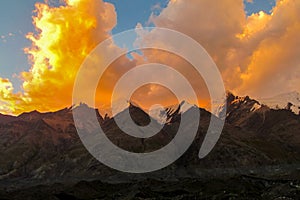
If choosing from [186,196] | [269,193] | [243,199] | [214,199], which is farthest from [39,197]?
[269,193]

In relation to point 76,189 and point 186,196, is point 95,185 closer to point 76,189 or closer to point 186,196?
point 76,189

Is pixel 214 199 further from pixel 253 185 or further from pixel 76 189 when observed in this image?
pixel 76 189

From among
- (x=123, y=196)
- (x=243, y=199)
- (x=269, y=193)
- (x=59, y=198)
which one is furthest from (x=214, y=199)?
(x=59, y=198)

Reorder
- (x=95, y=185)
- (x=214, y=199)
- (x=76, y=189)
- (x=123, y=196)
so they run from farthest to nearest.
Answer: (x=95, y=185) < (x=76, y=189) < (x=123, y=196) < (x=214, y=199)

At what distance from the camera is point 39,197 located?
139625 mm

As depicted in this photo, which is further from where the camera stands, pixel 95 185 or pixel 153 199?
pixel 95 185

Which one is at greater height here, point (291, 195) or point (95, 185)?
point (95, 185)

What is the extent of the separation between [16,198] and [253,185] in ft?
337

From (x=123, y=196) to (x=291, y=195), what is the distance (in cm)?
6448

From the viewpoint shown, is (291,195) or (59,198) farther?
(59,198)

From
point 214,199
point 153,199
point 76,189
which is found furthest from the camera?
point 76,189

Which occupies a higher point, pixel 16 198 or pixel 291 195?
pixel 16 198

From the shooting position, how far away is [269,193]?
433 feet

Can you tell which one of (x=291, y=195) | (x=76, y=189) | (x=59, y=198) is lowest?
(x=291, y=195)
